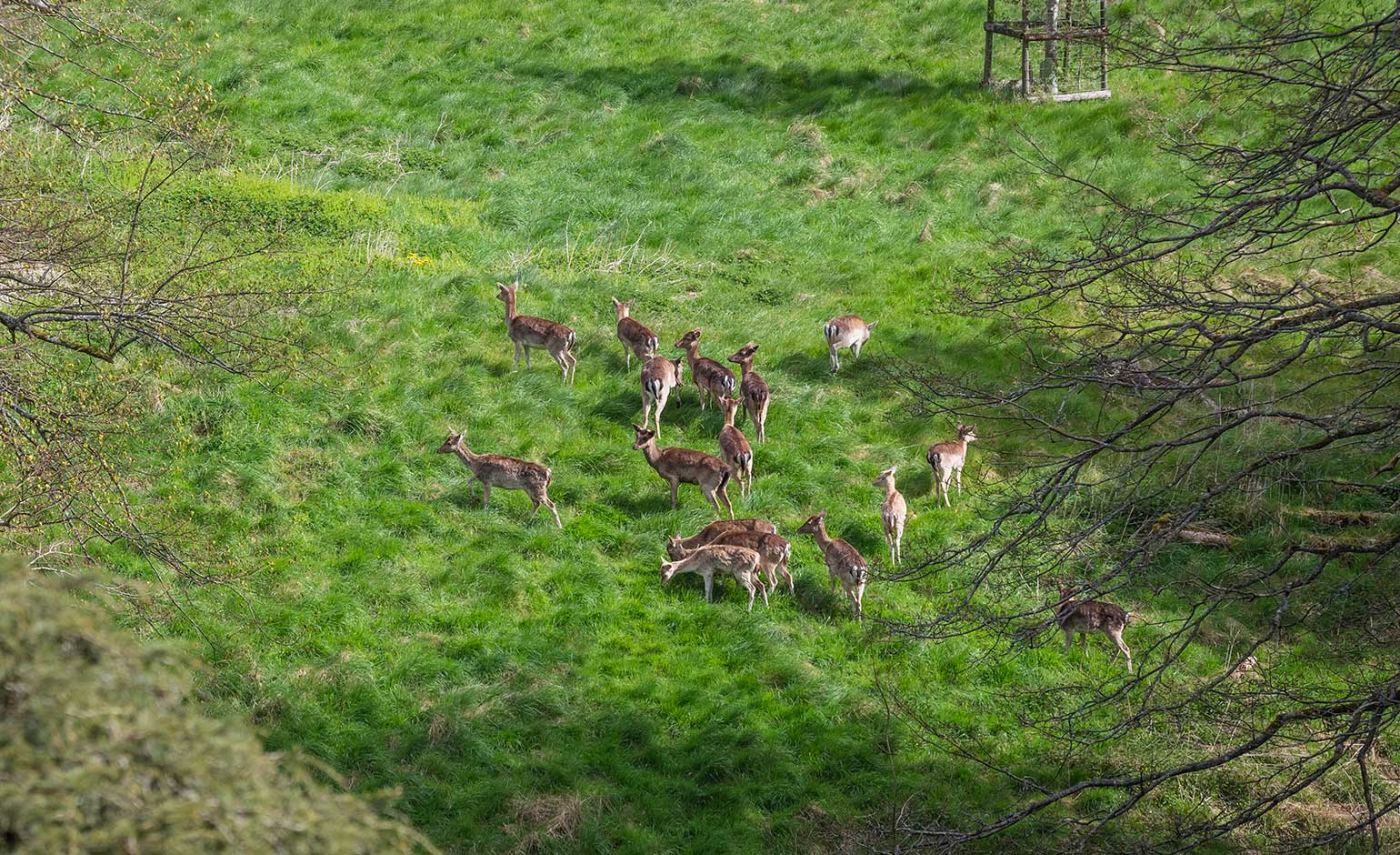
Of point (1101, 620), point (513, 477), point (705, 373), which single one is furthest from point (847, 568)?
point (705, 373)

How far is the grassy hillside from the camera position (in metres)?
10.4

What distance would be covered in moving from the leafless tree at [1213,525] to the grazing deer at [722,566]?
1.54m

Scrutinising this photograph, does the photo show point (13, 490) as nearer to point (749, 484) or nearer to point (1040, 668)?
point (749, 484)

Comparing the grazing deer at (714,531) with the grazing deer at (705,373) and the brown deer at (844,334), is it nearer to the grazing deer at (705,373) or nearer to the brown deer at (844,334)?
the grazing deer at (705,373)

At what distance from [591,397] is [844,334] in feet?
12.0

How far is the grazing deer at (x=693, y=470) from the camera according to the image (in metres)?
13.8

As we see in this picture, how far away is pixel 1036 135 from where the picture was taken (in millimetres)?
23141

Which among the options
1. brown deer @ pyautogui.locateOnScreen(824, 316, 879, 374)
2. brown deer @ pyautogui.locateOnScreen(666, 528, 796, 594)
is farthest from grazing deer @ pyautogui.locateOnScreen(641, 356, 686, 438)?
brown deer @ pyautogui.locateOnScreen(666, 528, 796, 594)

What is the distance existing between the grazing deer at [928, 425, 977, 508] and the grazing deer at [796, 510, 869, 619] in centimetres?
205

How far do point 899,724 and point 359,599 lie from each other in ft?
17.8

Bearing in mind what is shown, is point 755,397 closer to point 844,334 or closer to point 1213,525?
point 844,334

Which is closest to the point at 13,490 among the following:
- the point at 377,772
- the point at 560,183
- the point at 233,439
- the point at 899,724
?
the point at 377,772

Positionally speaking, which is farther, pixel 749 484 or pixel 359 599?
pixel 749 484

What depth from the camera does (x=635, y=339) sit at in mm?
16469
